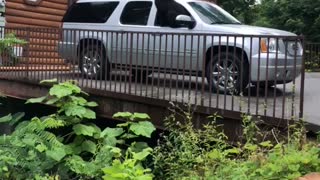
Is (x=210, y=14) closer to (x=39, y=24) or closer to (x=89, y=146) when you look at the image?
(x=89, y=146)

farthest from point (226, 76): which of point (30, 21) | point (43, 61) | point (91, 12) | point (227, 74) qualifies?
point (30, 21)

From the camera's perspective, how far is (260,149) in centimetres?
601

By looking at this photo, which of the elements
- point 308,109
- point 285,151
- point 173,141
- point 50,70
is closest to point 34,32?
point 50,70

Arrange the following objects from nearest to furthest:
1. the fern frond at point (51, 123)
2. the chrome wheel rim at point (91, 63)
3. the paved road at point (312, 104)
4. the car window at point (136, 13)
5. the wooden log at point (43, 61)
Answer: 1. the paved road at point (312, 104)
2. the fern frond at point (51, 123)
3. the chrome wheel rim at point (91, 63)
4. the wooden log at point (43, 61)
5. the car window at point (136, 13)

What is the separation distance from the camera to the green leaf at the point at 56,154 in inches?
267

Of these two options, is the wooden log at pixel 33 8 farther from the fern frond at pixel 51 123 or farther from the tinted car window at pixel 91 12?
the fern frond at pixel 51 123

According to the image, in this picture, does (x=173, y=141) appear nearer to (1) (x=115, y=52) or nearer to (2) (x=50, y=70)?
(1) (x=115, y=52)

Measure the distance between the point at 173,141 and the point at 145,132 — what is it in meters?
0.47

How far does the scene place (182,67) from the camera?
8.20 meters

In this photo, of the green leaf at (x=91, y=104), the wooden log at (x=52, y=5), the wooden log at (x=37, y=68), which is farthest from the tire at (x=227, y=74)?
the wooden log at (x=52, y=5)

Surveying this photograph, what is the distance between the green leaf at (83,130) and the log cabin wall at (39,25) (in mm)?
2831

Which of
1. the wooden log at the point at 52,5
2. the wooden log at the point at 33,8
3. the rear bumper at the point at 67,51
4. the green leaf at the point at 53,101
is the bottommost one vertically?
the green leaf at the point at 53,101

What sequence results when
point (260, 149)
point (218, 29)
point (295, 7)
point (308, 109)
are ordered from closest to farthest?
1. point (260, 149)
2. point (308, 109)
3. point (218, 29)
4. point (295, 7)

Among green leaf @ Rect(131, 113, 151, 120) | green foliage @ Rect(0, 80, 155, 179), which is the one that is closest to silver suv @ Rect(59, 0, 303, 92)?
green leaf @ Rect(131, 113, 151, 120)
